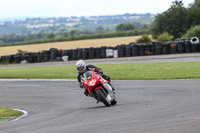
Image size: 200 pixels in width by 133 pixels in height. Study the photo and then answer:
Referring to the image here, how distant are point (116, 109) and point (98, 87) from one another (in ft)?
3.23

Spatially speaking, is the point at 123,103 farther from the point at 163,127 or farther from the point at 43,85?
the point at 43,85

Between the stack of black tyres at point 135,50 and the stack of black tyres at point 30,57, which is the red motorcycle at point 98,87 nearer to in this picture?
the stack of black tyres at point 135,50

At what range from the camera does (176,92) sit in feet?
44.5

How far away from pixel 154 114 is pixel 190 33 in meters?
36.6

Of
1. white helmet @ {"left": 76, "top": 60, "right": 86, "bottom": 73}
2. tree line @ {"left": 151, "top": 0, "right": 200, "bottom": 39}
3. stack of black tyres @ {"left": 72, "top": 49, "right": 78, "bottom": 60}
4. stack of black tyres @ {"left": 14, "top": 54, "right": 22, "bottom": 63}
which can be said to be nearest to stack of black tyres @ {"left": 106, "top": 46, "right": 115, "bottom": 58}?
stack of black tyres @ {"left": 72, "top": 49, "right": 78, "bottom": 60}

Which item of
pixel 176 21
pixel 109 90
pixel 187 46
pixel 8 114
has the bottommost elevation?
pixel 8 114

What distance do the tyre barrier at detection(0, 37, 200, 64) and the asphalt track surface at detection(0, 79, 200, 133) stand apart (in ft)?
54.5

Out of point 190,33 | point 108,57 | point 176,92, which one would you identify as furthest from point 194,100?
point 190,33

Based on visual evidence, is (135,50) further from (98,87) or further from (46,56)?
(98,87)

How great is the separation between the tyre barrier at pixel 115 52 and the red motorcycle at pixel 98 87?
2222cm

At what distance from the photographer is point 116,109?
11.2 meters

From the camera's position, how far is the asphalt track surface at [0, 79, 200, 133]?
27.4 feet

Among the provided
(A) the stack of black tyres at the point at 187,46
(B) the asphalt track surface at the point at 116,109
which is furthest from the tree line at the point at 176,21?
(B) the asphalt track surface at the point at 116,109

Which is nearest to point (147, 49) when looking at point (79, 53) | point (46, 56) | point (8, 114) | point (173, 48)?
point (173, 48)
